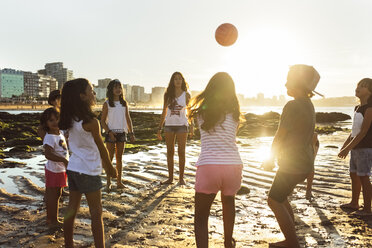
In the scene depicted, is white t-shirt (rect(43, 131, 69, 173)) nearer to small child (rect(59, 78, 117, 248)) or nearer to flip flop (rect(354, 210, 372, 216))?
small child (rect(59, 78, 117, 248))

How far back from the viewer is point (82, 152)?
10.7 feet

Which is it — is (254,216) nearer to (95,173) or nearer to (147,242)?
(147,242)

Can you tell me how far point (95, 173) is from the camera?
328 cm

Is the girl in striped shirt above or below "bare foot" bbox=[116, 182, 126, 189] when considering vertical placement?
above

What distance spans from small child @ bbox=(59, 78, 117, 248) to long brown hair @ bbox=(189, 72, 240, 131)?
3.60 ft

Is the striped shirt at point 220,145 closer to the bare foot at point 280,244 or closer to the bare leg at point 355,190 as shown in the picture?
the bare foot at point 280,244

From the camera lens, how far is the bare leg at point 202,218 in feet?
10.3

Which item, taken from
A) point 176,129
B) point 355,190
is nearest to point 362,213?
point 355,190

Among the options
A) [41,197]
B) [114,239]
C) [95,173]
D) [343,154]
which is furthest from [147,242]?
[343,154]

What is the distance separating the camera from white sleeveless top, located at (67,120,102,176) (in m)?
3.23

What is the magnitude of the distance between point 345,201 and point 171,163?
3.80 metres

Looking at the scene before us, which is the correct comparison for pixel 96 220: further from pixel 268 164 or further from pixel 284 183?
pixel 284 183

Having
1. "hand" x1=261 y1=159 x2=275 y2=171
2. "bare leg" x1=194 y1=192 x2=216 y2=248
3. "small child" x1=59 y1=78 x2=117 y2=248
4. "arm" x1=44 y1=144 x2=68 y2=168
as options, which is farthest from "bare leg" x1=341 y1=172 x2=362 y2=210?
"arm" x1=44 y1=144 x2=68 y2=168

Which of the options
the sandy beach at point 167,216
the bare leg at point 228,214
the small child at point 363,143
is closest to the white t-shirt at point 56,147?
the sandy beach at point 167,216
